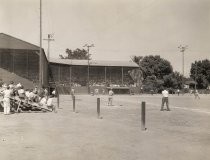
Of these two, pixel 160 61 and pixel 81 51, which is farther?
pixel 81 51

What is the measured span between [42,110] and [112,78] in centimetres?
7159

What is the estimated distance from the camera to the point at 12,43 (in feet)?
193

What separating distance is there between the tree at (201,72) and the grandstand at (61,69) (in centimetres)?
2217

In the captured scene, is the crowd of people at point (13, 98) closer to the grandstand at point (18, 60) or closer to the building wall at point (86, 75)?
the grandstand at point (18, 60)

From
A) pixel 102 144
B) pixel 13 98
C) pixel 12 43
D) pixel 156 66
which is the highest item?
pixel 12 43

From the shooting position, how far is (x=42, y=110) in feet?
79.4

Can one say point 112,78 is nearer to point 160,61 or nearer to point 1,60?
point 160,61

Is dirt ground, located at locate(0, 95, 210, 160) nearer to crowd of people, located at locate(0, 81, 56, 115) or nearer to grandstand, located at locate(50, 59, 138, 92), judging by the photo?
crowd of people, located at locate(0, 81, 56, 115)

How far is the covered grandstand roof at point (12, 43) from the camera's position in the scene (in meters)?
58.3

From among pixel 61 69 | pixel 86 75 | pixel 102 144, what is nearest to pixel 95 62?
pixel 86 75

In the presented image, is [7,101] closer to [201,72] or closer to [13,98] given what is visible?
[13,98]

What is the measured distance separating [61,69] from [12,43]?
30889 mm

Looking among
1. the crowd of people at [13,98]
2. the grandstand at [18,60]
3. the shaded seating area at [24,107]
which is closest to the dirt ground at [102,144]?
the crowd of people at [13,98]

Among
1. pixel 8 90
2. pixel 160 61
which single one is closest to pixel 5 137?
pixel 8 90
